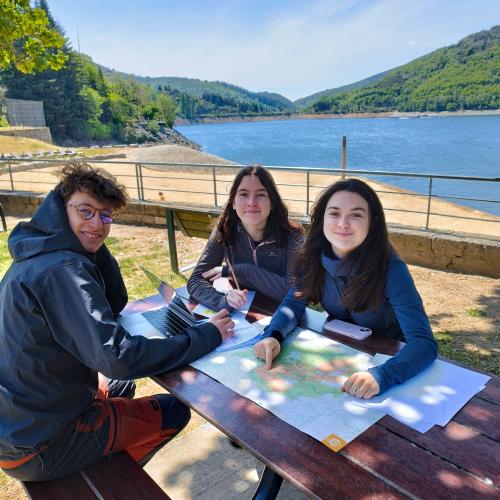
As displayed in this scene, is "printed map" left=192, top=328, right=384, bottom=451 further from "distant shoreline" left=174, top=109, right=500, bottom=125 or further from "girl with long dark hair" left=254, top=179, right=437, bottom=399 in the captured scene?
"distant shoreline" left=174, top=109, right=500, bottom=125

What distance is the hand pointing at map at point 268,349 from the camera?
1729 mm

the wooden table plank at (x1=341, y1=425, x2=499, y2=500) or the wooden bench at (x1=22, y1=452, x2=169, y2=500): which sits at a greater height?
the wooden table plank at (x1=341, y1=425, x2=499, y2=500)

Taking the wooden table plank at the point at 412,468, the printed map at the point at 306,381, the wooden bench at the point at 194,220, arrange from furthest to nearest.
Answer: the wooden bench at the point at 194,220
the printed map at the point at 306,381
the wooden table plank at the point at 412,468

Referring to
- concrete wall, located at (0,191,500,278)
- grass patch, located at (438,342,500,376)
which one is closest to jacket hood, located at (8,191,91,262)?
grass patch, located at (438,342,500,376)

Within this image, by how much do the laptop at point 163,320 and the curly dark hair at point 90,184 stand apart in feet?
1.98

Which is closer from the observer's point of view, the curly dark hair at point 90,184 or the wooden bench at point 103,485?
the wooden bench at point 103,485

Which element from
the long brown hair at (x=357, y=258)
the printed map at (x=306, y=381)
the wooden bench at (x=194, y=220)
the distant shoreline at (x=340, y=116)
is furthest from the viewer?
the distant shoreline at (x=340, y=116)

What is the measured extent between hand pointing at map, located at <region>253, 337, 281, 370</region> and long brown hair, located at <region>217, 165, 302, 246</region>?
43.9 inches

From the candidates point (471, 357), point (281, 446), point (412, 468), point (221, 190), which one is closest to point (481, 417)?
point (412, 468)

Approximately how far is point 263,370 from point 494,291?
14.5 feet

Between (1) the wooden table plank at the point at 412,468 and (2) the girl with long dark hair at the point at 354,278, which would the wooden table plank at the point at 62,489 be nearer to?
(2) the girl with long dark hair at the point at 354,278

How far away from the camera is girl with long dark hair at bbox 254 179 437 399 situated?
1.81 metres

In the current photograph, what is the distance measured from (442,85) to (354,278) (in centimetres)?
13360

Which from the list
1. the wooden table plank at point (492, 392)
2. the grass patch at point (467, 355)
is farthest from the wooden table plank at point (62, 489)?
the grass patch at point (467, 355)
